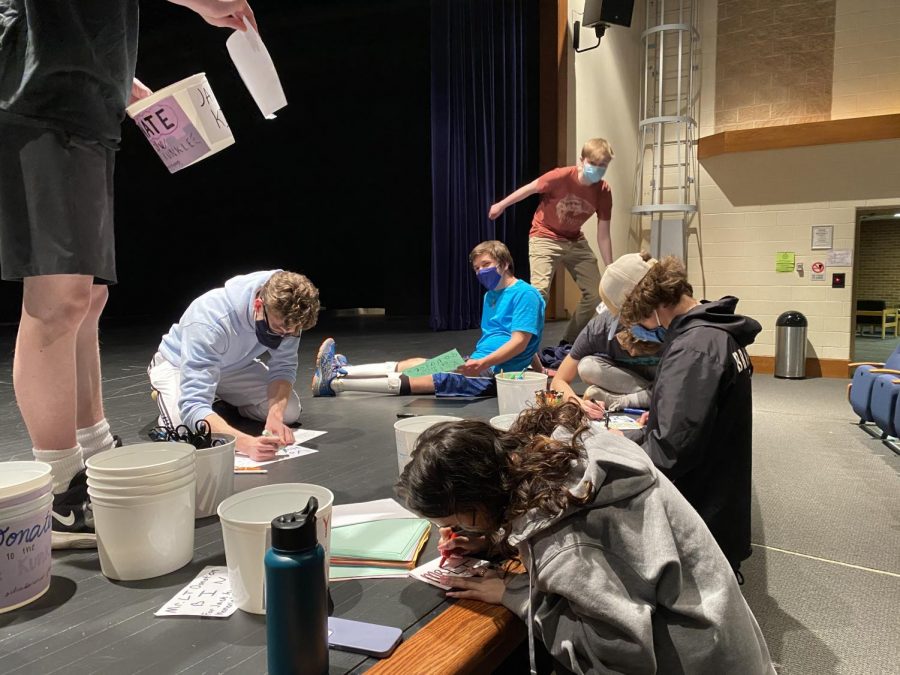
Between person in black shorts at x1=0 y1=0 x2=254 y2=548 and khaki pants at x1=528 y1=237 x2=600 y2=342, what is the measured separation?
3.82 metres

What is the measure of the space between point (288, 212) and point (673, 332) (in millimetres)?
7795

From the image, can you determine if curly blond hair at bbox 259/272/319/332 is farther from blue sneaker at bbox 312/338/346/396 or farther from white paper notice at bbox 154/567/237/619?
blue sneaker at bbox 312/338/346/396

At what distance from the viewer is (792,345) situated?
6.05m

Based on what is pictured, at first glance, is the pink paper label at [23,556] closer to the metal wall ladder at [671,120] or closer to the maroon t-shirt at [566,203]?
the maroon t-shirt at [566,203]

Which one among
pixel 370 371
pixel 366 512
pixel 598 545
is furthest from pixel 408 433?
pixel 370 371

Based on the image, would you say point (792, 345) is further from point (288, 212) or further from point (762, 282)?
point (288, 212)

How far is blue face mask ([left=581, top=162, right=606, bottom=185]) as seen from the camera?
4844mm

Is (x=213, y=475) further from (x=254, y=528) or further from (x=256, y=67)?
(x=256, y=67)

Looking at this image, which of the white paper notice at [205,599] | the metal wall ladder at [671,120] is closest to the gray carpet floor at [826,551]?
the white paper notice at [205,599]

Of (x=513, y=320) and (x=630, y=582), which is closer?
(x=630, y=582)

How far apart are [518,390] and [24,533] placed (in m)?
1.57

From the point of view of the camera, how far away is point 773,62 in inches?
253

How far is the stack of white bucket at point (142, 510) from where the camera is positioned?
49.6 inches

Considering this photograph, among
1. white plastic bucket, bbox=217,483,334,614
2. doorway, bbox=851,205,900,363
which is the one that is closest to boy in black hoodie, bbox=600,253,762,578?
white plastic bucket, bbox=217,483,334,614
